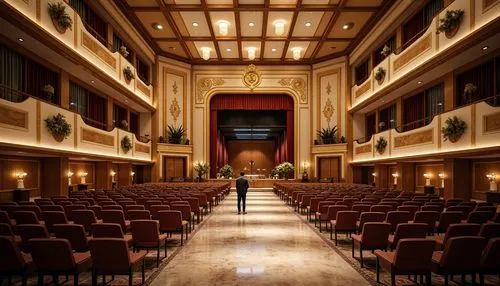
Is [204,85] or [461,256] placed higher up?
[204,85]

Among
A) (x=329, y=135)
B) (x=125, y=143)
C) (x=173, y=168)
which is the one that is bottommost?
(x=173, y=168)

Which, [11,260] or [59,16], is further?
[59,16]

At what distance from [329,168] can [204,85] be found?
10014mm

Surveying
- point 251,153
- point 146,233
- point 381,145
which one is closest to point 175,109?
point 381,145

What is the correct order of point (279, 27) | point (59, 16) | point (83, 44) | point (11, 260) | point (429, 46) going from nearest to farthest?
1. point (11, 260)
2. point (59, 16)
3. point (429, 46)
4. point (83, 44)
5. point (279, 27)

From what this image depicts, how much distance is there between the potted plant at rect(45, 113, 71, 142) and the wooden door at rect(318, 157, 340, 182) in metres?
17.3

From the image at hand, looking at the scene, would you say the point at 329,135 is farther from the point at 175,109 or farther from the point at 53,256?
the point at 53,256

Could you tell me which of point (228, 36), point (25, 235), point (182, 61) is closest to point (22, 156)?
point (25, 235)

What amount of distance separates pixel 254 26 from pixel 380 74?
6.91 meters

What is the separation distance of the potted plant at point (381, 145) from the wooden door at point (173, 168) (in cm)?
1305

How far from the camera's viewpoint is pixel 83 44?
14391 millimetres

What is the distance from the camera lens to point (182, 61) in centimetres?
2708

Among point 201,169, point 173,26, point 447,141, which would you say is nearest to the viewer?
point 447,141

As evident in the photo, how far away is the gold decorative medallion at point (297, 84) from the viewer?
1096 inches
